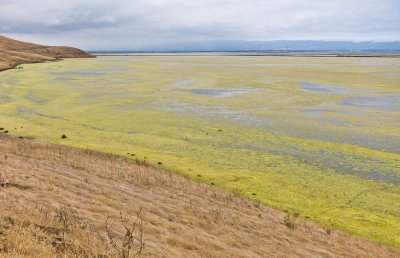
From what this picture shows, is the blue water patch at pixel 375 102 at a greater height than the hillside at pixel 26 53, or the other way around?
the hillside at pixel 26 53

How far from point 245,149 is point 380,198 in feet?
30.1

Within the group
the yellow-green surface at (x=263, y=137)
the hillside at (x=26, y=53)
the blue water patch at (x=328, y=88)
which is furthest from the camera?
the hillside at (x=26, y=53)

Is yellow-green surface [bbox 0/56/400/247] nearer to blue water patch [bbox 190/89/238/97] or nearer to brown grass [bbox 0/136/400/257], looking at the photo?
blue water patch [bbox 190/89/238/97]

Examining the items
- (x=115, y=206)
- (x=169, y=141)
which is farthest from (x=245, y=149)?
(x=115, y=206)

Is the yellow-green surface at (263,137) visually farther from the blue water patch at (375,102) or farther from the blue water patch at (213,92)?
the blue water patch at (213,92)

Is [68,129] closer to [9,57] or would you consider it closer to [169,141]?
[169,141]

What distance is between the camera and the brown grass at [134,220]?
33.4 ft

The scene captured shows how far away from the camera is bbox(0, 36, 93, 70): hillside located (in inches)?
4109

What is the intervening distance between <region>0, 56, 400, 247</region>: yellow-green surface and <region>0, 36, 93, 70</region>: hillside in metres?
55.1

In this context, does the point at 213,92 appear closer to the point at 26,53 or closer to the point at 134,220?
the point at 134,220

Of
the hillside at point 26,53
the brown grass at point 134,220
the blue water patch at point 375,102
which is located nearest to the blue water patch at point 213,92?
the blue water patch at point 375,102

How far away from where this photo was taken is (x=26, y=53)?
418 feet

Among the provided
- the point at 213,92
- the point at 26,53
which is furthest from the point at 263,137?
the point at 26,53

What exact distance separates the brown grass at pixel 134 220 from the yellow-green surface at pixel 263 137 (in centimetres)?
201
